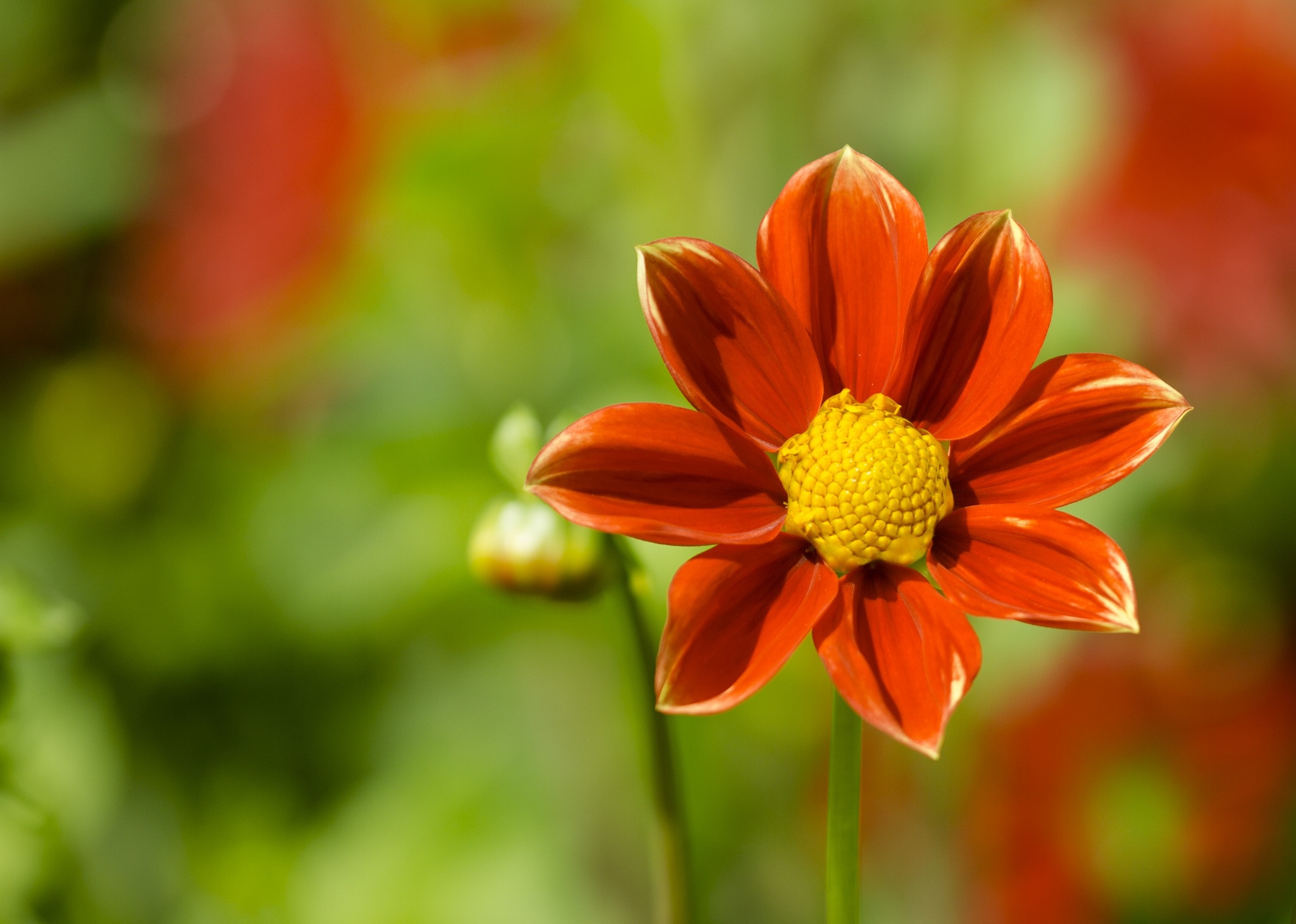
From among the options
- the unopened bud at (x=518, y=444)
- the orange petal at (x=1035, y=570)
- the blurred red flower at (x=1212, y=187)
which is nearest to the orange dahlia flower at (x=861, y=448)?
the orange petal at (x=1035, y=570)

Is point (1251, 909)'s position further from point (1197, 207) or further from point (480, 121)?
point (480, 121)

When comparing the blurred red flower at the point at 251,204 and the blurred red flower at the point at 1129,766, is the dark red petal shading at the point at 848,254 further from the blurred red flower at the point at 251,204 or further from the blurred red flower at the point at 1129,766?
the blurred red flower at the point at 251,204

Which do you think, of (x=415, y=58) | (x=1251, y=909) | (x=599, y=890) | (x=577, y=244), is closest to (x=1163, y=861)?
(x=1251, y=909)

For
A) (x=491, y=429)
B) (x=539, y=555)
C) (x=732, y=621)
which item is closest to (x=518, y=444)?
(x=539, y=555)

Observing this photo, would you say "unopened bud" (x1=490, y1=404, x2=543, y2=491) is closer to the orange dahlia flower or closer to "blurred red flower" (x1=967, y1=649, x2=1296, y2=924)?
the orange dahlia flower

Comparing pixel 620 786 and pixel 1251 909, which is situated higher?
pixel 1251 909

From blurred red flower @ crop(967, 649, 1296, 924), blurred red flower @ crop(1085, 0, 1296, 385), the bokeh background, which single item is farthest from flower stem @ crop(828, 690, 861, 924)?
blurred red flower @ crop(1085, 0, 1296, 385)
